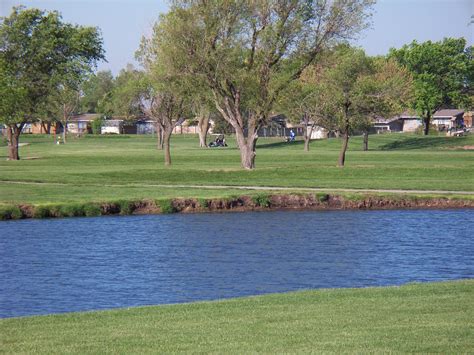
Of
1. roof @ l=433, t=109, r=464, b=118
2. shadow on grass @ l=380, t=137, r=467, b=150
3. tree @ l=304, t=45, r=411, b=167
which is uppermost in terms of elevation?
tree @ l=304, t=45, r=411, b=167

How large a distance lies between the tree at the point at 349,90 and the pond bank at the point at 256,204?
599 inches

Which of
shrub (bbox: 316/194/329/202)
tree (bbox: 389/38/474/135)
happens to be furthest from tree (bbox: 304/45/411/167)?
tree (bbox: 389/38/474/135)

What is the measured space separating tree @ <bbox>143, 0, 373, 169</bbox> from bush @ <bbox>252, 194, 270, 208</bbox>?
14351 mm

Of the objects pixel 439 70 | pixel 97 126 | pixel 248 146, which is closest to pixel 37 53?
pixel 248 146

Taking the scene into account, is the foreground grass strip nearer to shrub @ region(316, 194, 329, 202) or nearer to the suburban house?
shrub @ region(316, 194, 329, 202)

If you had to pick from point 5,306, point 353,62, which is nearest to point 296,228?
point 5,306

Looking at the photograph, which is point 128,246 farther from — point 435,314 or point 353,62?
point 353,62

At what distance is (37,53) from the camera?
67.7 meters

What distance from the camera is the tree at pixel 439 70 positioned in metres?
118

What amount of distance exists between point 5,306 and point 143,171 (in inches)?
1345

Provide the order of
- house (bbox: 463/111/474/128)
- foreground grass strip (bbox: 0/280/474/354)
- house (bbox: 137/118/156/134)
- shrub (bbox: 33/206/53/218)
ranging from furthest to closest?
1. house (bbox: 137/118/156/134)
2. house (bbox: 463/111/474/128)
3. shrub (bbox: 33/206/53/218)
4. foreground grass strip (bbox: 0/280/474/354)

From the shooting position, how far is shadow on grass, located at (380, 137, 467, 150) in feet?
309

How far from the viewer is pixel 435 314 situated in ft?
44.7

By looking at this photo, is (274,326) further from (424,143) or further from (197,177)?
(424,143)
